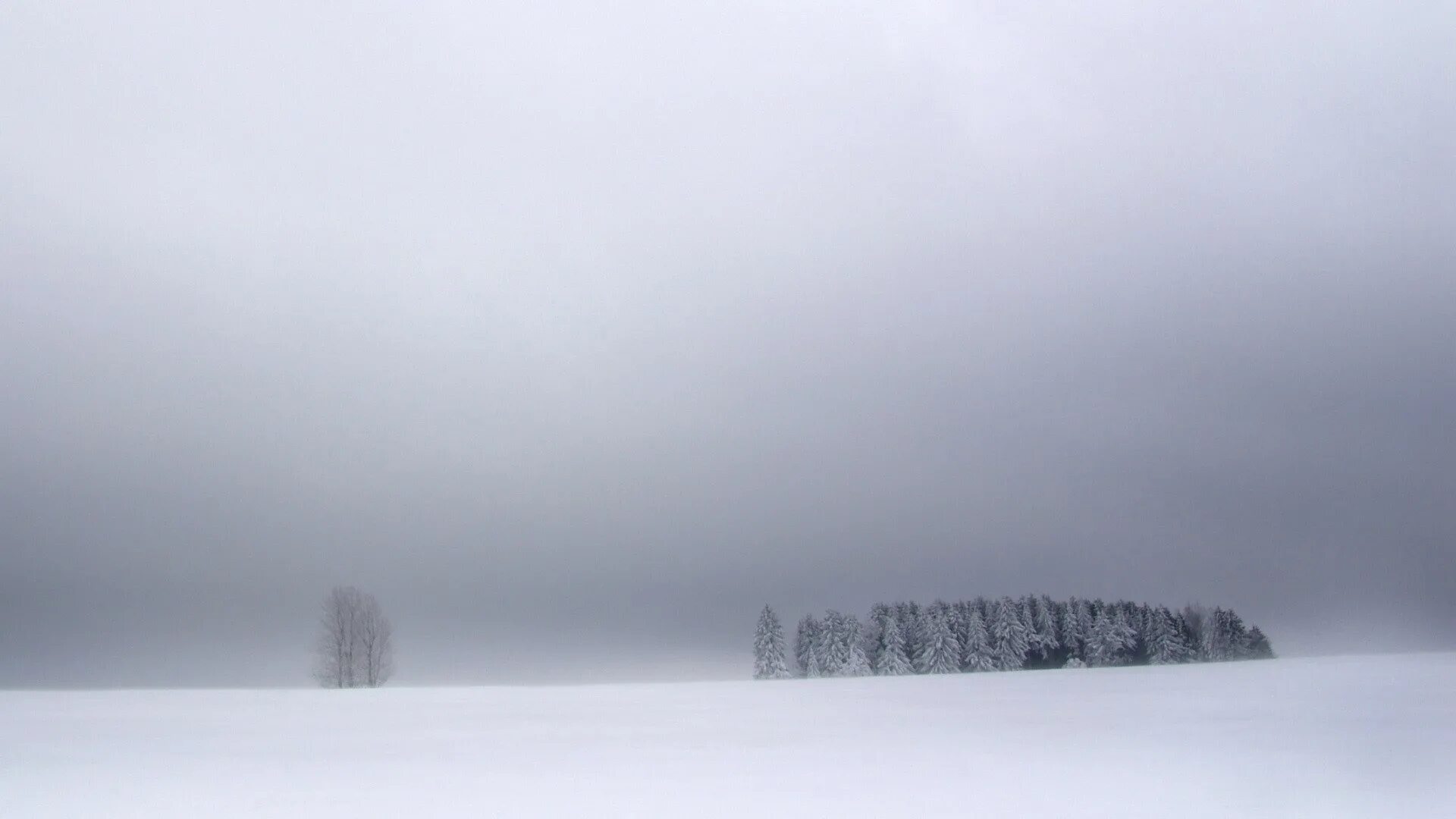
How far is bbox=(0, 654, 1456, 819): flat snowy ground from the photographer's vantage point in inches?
512

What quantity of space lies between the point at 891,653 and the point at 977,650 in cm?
635

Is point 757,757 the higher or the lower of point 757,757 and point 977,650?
the higher

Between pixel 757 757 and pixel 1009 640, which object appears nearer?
pixel 757 757

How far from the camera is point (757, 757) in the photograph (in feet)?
58.1

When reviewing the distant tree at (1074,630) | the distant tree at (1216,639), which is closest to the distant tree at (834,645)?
the distant tree at (1074,630)

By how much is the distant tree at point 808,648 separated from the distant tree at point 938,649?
24.8 ft

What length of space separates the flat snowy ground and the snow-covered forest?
40808mm

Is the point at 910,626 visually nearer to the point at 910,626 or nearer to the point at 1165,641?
the point at 910,626

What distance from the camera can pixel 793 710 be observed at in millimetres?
28969

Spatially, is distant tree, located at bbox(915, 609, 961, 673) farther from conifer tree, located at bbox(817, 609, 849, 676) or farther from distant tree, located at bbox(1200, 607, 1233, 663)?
distant tree, located at bbox(1200, 607, 1233, 663)

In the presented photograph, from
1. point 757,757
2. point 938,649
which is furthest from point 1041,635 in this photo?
point 757,757

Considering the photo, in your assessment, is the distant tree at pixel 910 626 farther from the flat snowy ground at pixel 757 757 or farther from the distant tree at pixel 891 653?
the flat snowy ground at pixel 757 757

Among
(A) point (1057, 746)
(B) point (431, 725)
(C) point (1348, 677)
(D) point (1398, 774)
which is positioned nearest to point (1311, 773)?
(D) point (1398, 774)

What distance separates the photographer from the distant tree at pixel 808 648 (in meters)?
73.2
